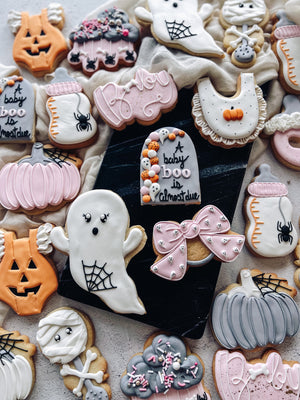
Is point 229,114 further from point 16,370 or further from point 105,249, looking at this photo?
point 16,370

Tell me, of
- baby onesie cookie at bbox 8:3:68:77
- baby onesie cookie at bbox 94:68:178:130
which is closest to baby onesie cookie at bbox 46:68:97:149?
baby onesie cookie at bbox 94:68:178:130

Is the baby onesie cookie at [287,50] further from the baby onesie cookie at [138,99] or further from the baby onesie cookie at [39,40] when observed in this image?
the baby onesie cookie at [39,40]

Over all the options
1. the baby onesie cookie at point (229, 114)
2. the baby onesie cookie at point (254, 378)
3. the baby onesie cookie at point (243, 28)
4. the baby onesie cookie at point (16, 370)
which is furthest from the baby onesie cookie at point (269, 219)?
the baby onesie cookie at point (16, 370)

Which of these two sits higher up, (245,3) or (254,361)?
(245,3)

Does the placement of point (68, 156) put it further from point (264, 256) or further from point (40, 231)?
point (264, 256)

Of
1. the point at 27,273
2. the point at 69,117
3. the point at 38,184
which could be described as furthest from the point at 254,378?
the point at 69,117

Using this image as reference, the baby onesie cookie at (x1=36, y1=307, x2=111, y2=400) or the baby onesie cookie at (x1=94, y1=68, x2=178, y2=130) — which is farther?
the baby onesie cookie at (x1=94, y1=68, x2=178, y2=130)

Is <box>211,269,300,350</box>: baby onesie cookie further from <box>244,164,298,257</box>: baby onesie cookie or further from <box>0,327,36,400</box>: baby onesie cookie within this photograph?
<box>0,327,36,400</box>: baby onesie cookie

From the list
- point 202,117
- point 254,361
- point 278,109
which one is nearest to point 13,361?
point 254,361
